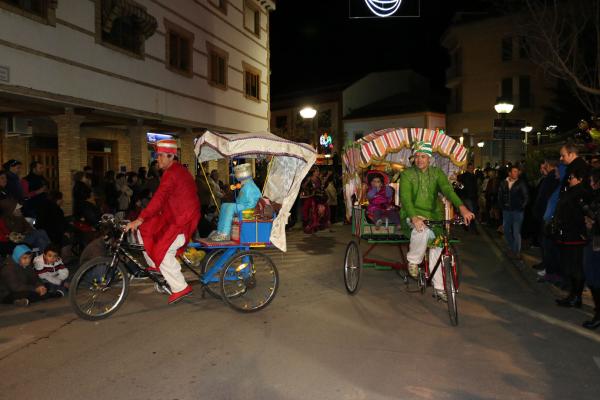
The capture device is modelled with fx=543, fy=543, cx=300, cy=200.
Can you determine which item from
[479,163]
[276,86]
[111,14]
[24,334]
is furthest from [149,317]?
[276,86]

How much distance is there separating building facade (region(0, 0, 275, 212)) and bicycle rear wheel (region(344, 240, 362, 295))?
26.1ft

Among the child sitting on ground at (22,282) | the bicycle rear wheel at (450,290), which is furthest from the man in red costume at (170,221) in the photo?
the bicycle rear wheel at (450,290)

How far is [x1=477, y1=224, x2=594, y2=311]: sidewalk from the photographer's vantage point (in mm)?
8414

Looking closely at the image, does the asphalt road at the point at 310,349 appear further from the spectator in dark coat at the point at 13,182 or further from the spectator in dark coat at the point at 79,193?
the spectator in dark coat at the point at 79,193

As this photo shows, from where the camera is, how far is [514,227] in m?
11.6

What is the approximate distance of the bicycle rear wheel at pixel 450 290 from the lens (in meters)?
6.61

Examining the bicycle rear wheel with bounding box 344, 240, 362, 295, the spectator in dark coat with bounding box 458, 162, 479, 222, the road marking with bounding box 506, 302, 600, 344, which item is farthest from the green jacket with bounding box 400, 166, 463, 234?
the spectator in dark coat with bounding box 458, 162, 479, 222

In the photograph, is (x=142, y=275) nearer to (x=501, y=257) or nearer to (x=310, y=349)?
(x=310, y=349)

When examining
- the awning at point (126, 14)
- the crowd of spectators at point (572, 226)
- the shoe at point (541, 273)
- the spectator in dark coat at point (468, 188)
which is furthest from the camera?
the spectator in dark coat at point (468, 188)

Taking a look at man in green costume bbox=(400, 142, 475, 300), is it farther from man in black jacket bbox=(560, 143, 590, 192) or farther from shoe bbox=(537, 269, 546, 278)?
shoe bbox=(537, 269, 546, 278)

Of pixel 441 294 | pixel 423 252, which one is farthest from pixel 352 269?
pixel 441 294

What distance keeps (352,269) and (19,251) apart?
511 cm

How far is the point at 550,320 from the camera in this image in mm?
6992

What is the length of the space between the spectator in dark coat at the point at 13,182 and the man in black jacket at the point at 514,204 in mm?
9730
